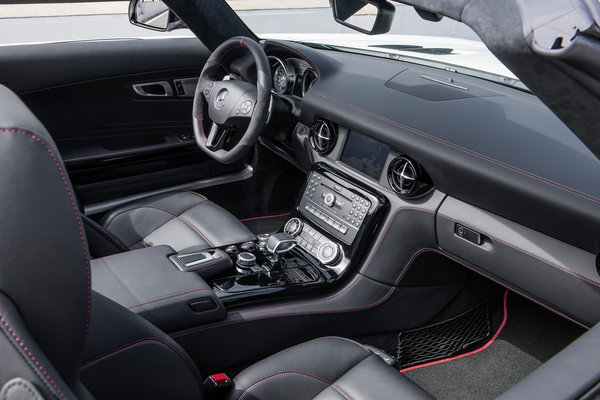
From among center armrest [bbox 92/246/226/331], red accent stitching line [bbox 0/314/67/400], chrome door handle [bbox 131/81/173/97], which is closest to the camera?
red accent stitching line [bbox 0/314/67/400]

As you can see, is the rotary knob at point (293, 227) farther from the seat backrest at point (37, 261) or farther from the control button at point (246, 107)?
the seat backrest at point (37, 261)

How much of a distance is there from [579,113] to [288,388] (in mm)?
914

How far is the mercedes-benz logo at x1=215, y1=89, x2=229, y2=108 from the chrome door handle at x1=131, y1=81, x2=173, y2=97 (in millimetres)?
745

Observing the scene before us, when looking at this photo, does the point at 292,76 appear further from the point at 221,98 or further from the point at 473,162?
the point at 473,162

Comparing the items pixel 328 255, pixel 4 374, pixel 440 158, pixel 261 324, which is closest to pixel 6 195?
pixel 4 374

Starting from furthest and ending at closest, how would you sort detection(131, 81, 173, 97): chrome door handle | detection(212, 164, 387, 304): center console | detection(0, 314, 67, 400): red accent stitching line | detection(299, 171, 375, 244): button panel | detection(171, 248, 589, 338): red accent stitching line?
detection(131, 81, 173, 97): chrome door handle, detection(299, 171, 375, 244): button panel, detection(212, 164, 387, 304): center console, detection(171, 248, 589, 338): red accent stitching line, detection(0, 314, 67, 400): red accent stitching line

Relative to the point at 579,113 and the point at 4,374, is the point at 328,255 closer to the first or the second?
the point at 579,113

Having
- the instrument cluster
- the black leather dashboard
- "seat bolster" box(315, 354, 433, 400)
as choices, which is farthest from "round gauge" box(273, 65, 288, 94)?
"seat bolster" box(315, 354, 433, 400)

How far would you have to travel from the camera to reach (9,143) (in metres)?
0.62

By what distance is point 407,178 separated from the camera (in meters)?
1.87

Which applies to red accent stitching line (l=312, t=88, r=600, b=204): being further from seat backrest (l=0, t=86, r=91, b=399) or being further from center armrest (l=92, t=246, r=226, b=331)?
seat backrest (l=0, t=86, r=91, b=399)

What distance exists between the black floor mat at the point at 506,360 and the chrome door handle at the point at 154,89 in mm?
1692

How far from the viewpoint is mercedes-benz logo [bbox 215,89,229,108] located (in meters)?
2.03

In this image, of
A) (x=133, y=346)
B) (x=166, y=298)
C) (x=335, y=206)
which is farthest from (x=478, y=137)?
(x=133, y=346)
